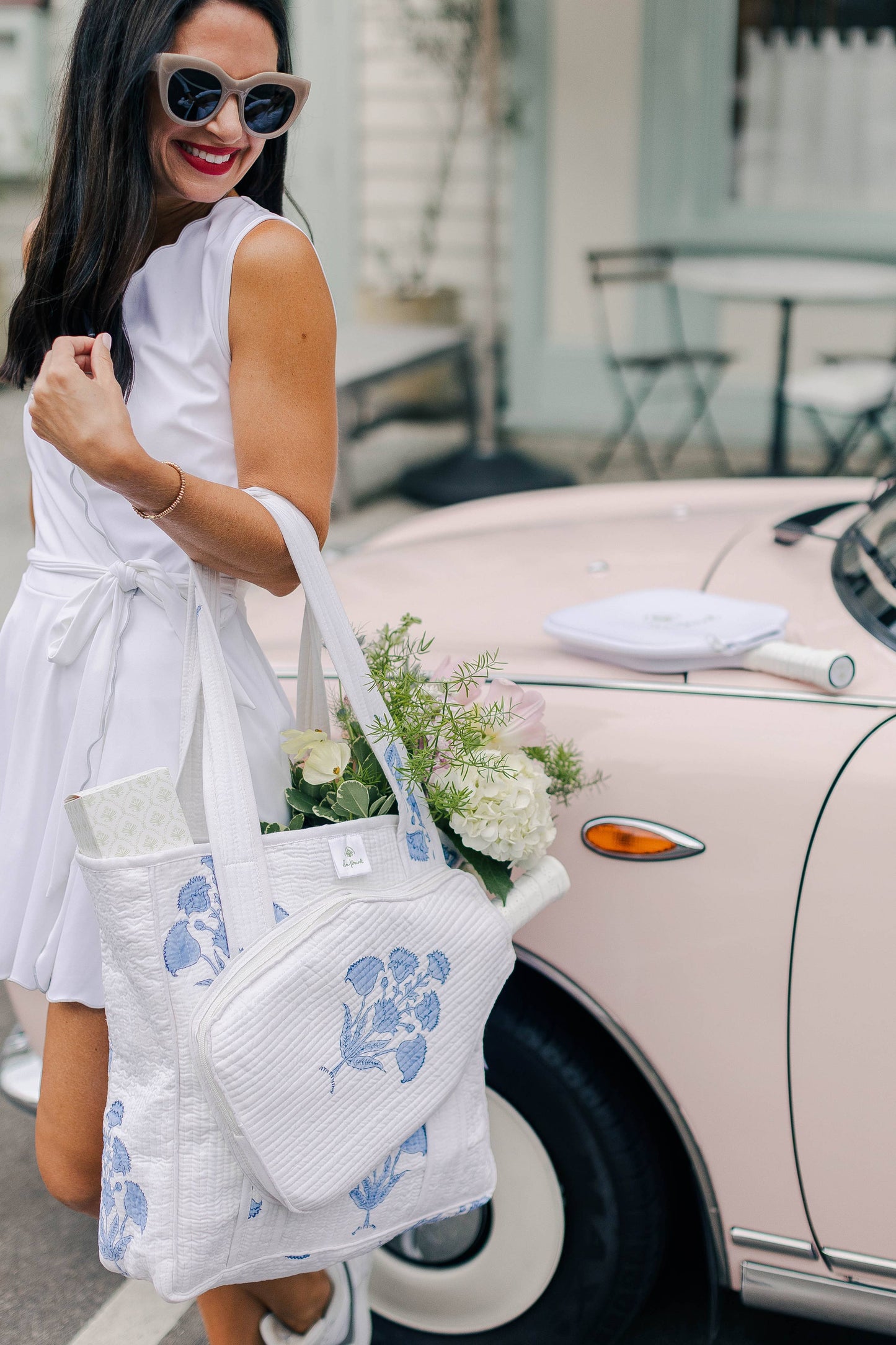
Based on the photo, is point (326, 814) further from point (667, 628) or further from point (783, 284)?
point (783, 284)

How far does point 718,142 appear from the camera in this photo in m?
7.20

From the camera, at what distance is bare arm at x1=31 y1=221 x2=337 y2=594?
134cm

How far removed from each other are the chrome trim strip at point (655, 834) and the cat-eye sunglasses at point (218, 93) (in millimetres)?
923

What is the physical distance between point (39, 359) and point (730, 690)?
98 cm

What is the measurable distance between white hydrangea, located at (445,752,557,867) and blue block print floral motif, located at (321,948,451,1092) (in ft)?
0.45

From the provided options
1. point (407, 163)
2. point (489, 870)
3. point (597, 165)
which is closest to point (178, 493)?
point (489, 870)

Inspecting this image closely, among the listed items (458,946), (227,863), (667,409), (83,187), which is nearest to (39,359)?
(83,187)

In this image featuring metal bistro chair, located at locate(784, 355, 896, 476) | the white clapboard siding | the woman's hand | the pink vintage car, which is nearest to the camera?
the woman's hand

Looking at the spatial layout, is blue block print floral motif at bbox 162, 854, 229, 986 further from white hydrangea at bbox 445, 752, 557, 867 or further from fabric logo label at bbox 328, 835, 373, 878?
white hydrangea at bbox 445, 752, 557, 867

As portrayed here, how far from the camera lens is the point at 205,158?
1.52 metres

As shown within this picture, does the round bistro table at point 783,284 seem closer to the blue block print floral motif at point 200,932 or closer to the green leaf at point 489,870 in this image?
the green leaf at point 489,870

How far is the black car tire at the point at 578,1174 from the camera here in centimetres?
182

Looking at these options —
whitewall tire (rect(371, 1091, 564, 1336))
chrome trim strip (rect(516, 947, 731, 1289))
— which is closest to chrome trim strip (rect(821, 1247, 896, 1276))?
chrome trim strip (rect(516, 947, 731, 1289))

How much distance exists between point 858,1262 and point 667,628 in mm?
863
